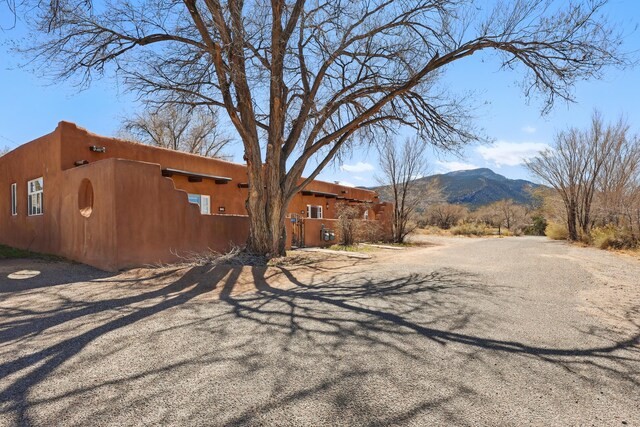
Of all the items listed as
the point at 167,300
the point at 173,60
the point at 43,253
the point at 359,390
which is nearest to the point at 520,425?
the point at 359,390

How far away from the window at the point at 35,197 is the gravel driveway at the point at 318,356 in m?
5.69

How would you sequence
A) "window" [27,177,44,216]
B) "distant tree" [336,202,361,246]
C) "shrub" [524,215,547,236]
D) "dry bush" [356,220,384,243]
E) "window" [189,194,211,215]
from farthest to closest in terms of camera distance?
"shrub" [524,215,547,236] → "dry bush" [356,220,384,243] → "distant tree" [336,202,361,246] → "window" [189,194,211,215] → "window" [27,177,44,216]

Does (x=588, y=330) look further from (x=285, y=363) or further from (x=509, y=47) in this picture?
(x=509, y=47)

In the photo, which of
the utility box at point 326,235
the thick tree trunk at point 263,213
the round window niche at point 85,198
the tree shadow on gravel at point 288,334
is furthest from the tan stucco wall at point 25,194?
the utility box at point 326,235

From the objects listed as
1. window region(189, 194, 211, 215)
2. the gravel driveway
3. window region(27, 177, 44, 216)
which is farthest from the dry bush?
window region(27, 177, 44, 216)

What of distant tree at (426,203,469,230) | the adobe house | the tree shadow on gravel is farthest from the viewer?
distant tree at (426,203,469,230)

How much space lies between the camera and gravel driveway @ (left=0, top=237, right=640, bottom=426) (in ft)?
8.31

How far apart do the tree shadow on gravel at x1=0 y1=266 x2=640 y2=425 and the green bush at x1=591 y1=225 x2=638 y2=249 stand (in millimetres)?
13047

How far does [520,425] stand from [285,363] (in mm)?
1861

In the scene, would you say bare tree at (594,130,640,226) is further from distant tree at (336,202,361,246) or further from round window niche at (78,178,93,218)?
round window niche at (78,178,93,218)

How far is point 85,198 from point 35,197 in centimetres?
364

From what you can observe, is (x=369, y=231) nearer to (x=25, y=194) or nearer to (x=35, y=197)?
(x=35, y=197)

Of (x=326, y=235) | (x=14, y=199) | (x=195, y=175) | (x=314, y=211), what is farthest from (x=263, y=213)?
(x=314, y=211)

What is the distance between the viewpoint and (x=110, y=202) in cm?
852
